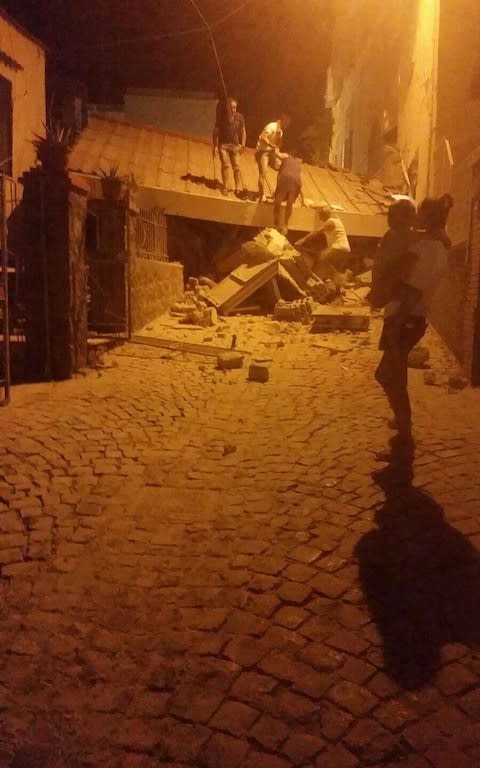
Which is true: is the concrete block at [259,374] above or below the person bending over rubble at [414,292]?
below

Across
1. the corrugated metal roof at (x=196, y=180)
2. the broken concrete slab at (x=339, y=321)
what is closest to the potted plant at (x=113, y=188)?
the corrugated metal roof at (x=196, y=180)

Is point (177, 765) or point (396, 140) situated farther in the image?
point (396, 140)

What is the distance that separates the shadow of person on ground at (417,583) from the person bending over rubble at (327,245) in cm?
845

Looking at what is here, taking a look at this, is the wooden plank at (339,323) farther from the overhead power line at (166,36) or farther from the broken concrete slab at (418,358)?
the overhead power line at (166,36)

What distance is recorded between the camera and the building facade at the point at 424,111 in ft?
24.2

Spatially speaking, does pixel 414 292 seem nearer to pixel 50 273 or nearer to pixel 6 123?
pixel 50 273

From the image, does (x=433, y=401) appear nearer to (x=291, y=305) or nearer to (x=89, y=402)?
(x=89, y=402)

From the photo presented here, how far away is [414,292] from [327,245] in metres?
7.96

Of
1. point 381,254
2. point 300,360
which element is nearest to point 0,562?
point 381,254

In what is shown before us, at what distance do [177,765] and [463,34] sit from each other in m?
11.3

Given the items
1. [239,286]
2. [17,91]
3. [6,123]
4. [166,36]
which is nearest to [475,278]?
[239,286]

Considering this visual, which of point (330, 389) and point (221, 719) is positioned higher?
point (330, 389)

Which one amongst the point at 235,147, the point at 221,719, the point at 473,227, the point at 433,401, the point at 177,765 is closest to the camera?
the point at 177,765

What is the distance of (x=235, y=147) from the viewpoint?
43.2 feet
